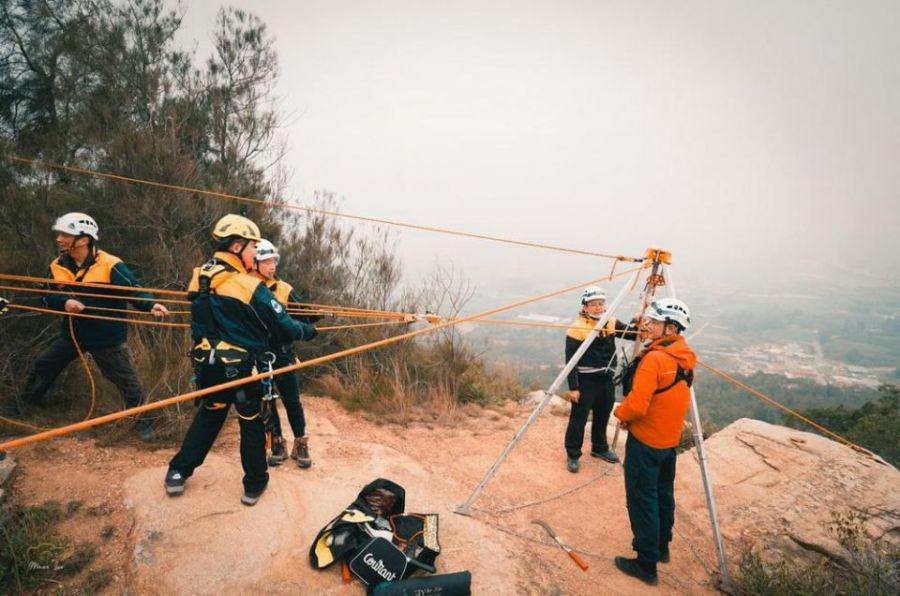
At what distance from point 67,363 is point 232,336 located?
2466 millimetres

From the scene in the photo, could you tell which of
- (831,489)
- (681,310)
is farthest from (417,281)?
(831,489)

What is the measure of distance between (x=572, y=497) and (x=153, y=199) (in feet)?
25.4

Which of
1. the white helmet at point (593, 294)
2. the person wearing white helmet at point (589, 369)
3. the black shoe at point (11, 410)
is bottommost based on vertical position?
the black shoe at point (11, 410)

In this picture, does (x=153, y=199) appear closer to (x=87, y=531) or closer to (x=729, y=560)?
(x=87, y=531)

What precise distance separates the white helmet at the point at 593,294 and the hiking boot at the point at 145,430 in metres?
5.08

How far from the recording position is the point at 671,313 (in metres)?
3.36

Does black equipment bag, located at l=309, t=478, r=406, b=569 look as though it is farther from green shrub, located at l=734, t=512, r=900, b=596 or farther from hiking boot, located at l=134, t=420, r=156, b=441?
green shrub, located at l=734, t=512, r=900, b=596

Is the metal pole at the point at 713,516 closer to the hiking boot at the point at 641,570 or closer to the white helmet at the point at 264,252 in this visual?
the hiking boot at the point at 641,570

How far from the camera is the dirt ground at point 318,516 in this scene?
272 centimetres

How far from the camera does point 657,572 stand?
352 cm

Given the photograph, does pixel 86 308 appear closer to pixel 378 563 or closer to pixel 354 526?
pixel 354 526

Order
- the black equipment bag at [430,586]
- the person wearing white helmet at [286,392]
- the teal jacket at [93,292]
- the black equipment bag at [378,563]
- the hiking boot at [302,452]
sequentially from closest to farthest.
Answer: the black equipment bag at [430,586] < the black equipment bag at [378,563] < the teal jacket at [93,292] < the person wearing white helmet at [286,392] < the hiking boot at [302,452]

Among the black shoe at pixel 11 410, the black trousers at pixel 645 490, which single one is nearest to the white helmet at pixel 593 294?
the black trousers at pixel 645 490

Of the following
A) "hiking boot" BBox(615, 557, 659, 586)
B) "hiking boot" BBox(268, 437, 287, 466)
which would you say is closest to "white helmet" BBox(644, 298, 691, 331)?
"hiking boot" BBox(615, 557, 659, 586)
